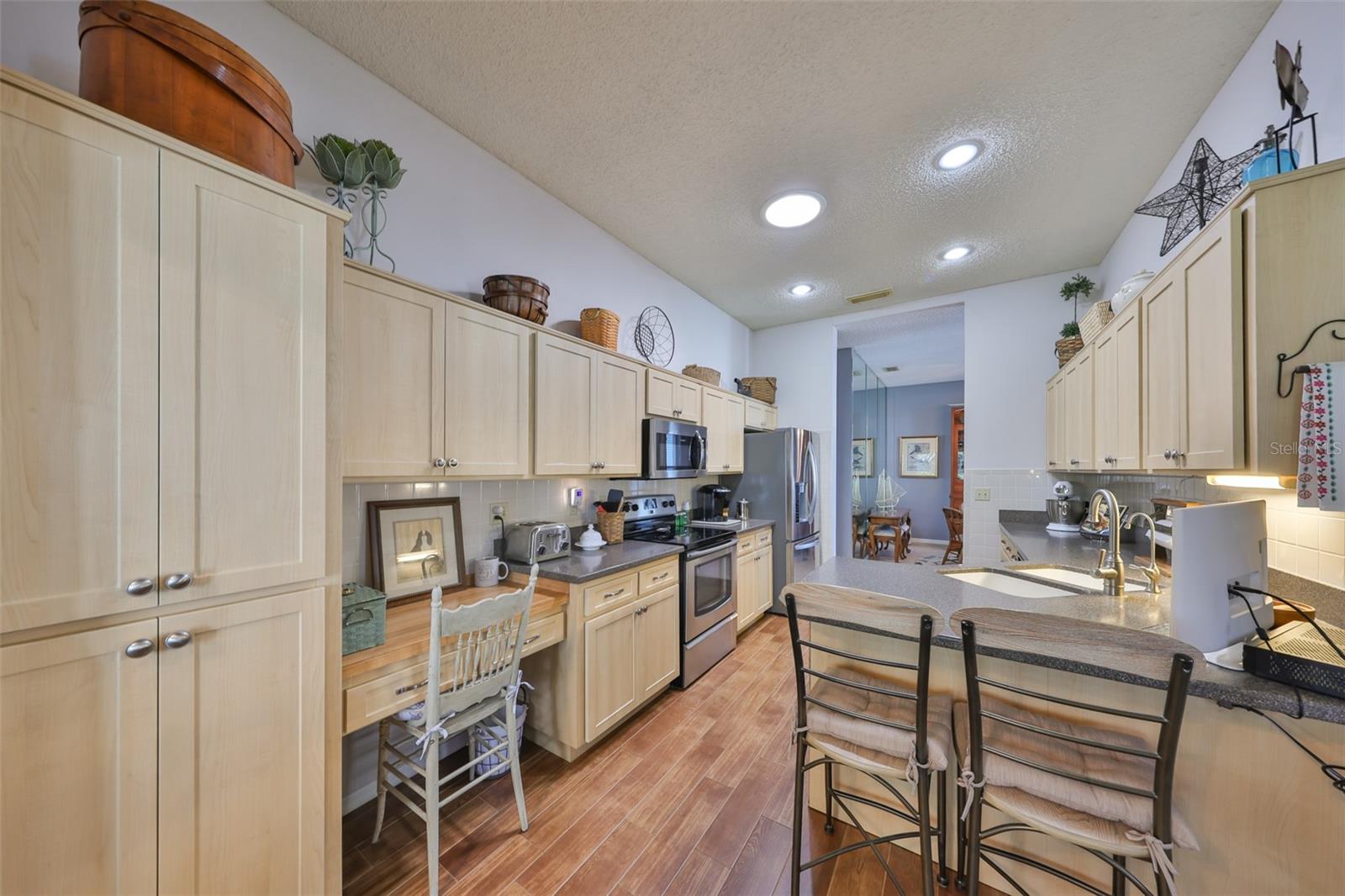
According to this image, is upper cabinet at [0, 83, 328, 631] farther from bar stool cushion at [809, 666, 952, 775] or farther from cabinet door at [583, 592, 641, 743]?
bar stool cushion at [809, 666, 952, 775]

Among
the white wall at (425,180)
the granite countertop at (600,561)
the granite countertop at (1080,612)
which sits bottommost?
the granite countertop at (600,561)

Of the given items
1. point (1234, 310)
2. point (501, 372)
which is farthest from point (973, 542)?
point (501, 372)

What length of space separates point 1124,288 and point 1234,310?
43.9 inches

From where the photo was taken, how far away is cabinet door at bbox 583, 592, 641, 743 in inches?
82.8

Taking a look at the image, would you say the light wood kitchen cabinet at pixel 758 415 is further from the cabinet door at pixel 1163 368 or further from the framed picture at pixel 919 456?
the framed picture at pixel 919 456

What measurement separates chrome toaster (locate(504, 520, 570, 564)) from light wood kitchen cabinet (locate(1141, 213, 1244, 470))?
2468 mm

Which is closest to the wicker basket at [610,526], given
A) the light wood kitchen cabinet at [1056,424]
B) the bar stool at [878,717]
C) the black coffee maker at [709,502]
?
the black coffee maker at [709,502]

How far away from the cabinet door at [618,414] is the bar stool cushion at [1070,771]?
200 centimetres

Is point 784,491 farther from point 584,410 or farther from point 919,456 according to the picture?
point 919,456

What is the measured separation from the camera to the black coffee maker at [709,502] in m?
4.07

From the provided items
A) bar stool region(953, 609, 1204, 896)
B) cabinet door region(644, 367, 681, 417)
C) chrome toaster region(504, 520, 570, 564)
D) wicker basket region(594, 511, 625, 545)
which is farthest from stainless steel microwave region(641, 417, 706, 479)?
bar stool region(953, 609, 1204, 896)

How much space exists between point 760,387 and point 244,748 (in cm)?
424

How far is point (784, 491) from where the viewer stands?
4.08 meters

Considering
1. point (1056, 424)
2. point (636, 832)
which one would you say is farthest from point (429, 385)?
point (1056, 424)
